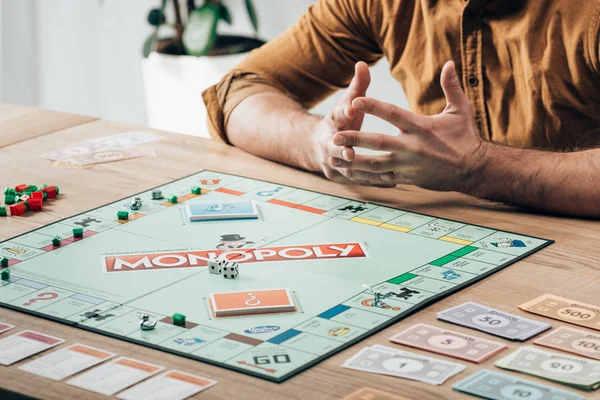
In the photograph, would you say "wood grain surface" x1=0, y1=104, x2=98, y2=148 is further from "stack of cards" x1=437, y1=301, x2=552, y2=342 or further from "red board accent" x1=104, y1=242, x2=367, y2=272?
"stack of cards" x1=437, y1=301, x2=552, y2=342

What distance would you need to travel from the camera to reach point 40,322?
44.9 inches

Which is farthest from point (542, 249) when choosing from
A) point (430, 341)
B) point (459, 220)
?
point (430, 341)

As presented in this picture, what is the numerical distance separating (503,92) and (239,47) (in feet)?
6.04

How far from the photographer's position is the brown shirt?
1.72m

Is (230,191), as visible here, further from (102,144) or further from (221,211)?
(102,144)

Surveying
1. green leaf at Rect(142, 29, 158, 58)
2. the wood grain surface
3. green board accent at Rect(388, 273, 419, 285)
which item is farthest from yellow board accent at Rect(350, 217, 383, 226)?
green leaf at Rect(142, 29, 158, 58)

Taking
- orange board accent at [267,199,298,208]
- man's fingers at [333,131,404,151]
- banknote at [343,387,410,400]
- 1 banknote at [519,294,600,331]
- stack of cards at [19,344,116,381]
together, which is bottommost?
banknote at [343,387,410,400]

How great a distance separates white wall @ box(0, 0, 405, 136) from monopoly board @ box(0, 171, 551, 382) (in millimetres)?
2165

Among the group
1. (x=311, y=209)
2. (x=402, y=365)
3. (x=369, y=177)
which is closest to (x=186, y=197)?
(x=311, y=209)

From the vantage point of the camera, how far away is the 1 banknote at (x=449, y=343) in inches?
41.3

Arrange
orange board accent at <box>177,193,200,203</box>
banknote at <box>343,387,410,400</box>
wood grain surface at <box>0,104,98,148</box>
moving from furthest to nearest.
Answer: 1. wood grain surface at <box>0,104,98,148</box>
2. orange board accent at <box>177,193,200,203</box>
3. banknote at <box>343,387,410,400</box>

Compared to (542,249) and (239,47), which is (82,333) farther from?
(239,47)

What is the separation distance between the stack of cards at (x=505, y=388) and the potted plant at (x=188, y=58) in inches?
100

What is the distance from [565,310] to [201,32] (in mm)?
2484
